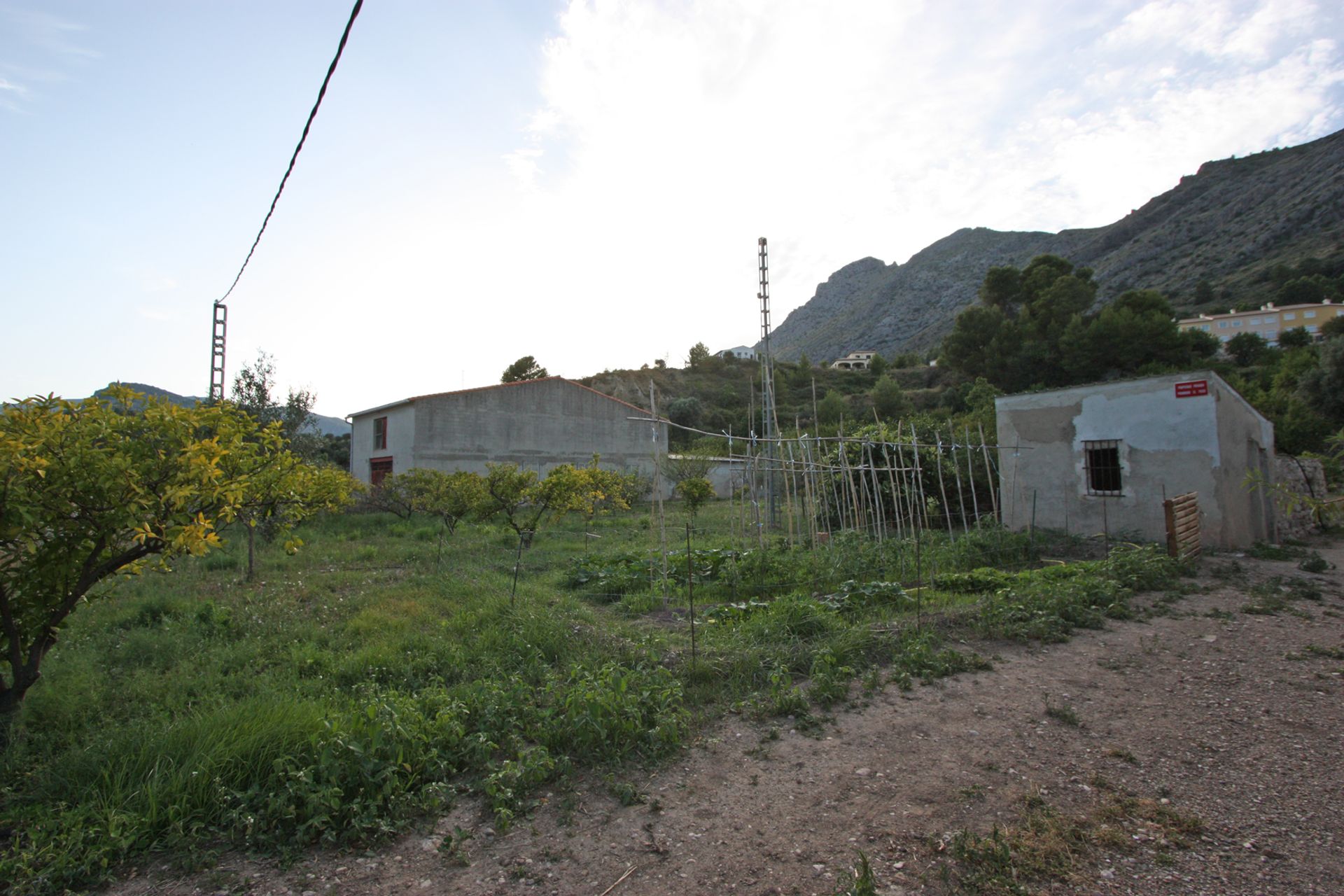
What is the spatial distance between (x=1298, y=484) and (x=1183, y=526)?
7.44 meters

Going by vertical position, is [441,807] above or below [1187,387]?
below

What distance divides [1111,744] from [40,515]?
6.11 metres

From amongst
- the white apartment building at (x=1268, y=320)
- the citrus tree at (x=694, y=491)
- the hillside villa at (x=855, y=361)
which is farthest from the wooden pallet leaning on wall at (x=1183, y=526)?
the hillside villa at (x=855, y=361)

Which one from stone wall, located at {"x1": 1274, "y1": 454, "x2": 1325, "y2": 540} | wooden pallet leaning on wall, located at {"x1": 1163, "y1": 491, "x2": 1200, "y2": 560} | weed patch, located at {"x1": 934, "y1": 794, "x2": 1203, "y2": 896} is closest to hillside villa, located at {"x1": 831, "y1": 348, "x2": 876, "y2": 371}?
stone wall, located at {"x1": 1274, "y1": 454, "x2": 1325, "y2": 540}

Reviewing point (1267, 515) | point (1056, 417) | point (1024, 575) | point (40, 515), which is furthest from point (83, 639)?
point (1267, 515)

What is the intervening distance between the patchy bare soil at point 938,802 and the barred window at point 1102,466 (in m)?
6.98

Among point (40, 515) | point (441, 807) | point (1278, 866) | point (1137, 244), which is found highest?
point (1137, 244)

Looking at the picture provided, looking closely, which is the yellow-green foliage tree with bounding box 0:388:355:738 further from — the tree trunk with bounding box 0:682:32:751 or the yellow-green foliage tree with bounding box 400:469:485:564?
the yellow-green foliage tree with bounding box 400:469:485:564

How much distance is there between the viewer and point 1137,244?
73438 mm

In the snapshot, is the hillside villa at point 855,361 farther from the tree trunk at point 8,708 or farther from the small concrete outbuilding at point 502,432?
the tree trunk at point 8,708

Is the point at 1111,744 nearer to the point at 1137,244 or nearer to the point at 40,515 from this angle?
the point at 40,515

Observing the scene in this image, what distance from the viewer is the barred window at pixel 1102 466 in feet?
38.6

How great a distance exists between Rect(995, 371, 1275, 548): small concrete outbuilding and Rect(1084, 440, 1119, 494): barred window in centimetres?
2

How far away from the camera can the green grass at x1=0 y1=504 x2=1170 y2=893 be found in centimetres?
319
